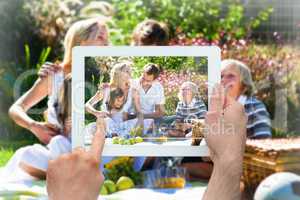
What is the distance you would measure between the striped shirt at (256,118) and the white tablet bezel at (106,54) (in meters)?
1.05

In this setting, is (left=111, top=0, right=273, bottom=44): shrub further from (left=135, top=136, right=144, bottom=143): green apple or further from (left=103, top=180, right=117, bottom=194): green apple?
(left=135, top=136, right=144, bottom=143): green apple

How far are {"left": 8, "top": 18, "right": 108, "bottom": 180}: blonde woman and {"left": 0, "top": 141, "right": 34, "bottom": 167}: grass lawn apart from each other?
0.04 m

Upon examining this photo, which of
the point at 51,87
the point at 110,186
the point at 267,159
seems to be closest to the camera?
the point at 267,159

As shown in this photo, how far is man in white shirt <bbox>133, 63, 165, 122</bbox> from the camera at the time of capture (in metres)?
0.95

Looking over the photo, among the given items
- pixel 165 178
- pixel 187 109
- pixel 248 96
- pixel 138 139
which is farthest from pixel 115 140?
pixel 248 96

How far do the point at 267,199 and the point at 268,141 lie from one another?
1.28ft

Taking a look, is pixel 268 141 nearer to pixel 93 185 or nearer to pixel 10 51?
pixel 10 51

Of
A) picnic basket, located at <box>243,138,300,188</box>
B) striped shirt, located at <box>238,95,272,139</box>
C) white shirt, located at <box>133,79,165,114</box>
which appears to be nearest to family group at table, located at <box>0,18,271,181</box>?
striped shirt, located at <box>238,95,272,139</box>

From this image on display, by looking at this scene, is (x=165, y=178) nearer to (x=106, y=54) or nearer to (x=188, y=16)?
(x=188, y=16)

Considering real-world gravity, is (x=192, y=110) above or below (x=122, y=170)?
above

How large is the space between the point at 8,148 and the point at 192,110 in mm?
1329

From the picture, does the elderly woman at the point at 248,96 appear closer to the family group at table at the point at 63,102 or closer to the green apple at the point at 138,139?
the family group at table at the point at 63,102

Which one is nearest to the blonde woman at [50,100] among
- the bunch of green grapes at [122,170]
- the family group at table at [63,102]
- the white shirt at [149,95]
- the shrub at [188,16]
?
the family group at table at [63,102]

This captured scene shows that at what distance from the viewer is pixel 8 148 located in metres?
2.04
